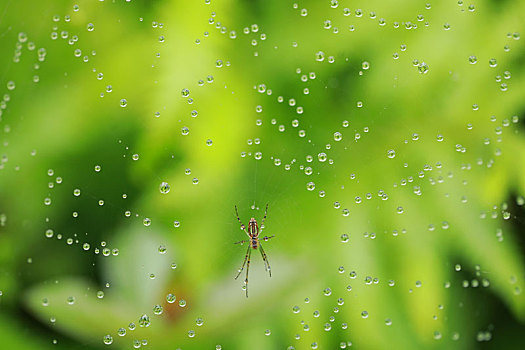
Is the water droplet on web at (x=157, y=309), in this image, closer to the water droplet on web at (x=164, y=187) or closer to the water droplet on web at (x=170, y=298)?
the water droplet on web at (x=170, y=298)

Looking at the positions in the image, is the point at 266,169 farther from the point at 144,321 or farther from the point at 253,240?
the point at 144,321

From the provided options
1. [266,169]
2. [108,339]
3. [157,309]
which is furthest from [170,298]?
[266,169]

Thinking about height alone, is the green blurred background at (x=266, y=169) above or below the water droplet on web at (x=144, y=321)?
above

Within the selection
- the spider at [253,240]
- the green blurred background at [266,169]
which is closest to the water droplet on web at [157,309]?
the green blurred background at [266,169]

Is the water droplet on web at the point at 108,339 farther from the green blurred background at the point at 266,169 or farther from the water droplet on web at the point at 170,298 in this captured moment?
the water droplet on web at the point at 170,298

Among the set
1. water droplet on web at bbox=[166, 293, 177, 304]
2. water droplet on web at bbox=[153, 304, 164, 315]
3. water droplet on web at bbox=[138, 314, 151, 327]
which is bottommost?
water droplet on web at bbox=[138, 314, 151, 327]

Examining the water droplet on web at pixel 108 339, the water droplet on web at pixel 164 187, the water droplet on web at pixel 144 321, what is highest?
the water droplet on web at pixel 164 187

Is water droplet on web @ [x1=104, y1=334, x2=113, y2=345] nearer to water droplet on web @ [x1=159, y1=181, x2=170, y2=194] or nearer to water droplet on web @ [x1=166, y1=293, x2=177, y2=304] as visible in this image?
water droplet on web @ [x1=166, y1=293, x2=177, y2=304]

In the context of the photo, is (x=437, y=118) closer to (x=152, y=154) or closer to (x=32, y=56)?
(x=152, y=154)

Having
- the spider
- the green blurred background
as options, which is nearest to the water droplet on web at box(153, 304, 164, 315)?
the green blurred background
